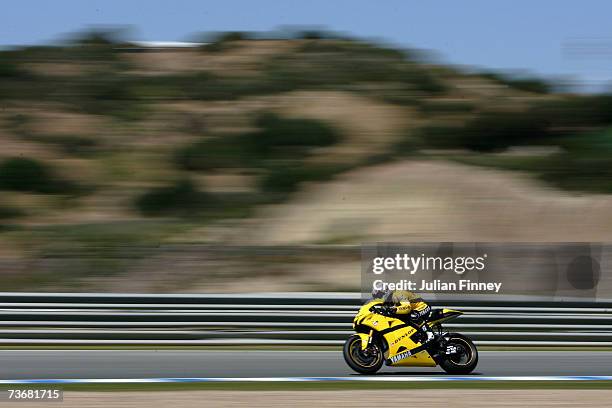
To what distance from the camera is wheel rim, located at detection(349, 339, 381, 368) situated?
32.6 ft

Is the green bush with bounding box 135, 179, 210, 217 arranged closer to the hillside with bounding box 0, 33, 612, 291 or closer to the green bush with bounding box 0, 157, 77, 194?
the hillside with bounding box 0, 33, 612, 291

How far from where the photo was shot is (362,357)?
9953 millimetres

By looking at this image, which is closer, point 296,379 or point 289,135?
point 296,379

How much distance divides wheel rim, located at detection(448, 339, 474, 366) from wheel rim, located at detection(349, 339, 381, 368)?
2.31ft

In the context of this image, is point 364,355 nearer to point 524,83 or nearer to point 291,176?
point 291,176

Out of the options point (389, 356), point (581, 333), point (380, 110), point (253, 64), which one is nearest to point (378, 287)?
point (389, 356)

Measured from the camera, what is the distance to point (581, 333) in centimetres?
1240

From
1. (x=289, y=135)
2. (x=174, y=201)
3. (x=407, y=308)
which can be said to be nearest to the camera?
(x=407, y=308)

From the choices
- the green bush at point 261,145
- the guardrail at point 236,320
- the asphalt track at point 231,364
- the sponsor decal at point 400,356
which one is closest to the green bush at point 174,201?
the green bush at point 261,145

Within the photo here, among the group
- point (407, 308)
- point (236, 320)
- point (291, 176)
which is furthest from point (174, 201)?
point (407, 308)

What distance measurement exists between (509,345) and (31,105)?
23449mm
